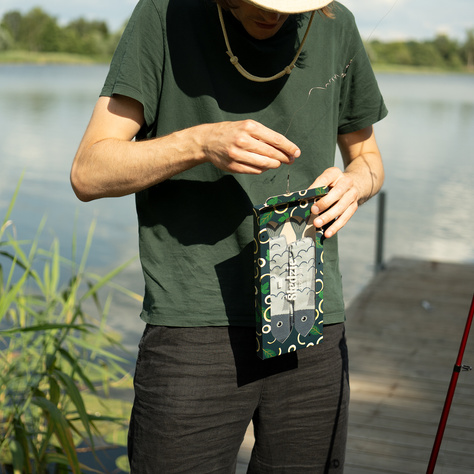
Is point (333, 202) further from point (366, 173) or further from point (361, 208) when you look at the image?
point (361, 208)

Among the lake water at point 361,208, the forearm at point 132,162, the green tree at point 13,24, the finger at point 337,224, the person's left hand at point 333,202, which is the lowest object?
the lake water at point 361,208

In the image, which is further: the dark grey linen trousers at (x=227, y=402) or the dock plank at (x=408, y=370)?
the dock plank at (x=408, y=370)

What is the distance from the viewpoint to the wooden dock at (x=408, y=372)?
8.52ft

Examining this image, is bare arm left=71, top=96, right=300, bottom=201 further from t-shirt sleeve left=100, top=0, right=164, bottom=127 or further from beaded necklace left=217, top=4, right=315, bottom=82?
beaded necklace left=217, top=4, right=315, bottom=82

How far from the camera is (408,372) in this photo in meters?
3.42

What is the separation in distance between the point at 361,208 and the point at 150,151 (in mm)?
8117

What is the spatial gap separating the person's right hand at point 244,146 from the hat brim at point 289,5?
6.7 inches

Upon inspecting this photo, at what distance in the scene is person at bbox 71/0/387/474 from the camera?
1142mm

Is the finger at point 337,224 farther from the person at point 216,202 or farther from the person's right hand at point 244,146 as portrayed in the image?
the person's right hand at point 244,146

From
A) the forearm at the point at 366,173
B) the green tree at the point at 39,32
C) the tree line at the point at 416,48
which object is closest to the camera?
the forearm at the point at 366,173

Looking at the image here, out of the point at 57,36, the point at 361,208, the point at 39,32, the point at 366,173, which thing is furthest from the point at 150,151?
the point at 57,36

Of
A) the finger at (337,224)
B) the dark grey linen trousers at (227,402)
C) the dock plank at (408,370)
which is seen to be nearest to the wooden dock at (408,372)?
the dock plank at (408,370)

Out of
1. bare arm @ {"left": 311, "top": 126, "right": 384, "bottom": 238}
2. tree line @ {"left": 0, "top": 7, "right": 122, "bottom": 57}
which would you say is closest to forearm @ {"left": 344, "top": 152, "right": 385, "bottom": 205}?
bare arm @ {"left": 311, "top": 126, "right": 384, "bottom": 238}

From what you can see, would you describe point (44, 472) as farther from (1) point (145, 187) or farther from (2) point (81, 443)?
(1) point (145, 187)
